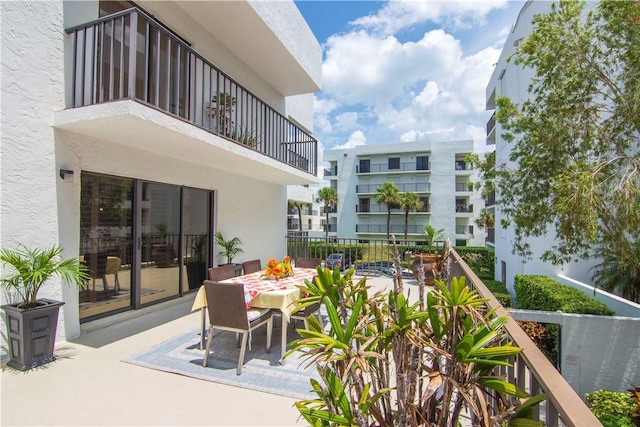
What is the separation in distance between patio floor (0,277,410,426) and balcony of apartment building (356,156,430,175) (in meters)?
32.2

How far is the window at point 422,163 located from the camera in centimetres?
3266

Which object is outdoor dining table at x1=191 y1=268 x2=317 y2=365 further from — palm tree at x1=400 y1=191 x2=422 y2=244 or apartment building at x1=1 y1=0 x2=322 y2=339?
palm tree at x1=400 y1=191 x2=422 y2=244

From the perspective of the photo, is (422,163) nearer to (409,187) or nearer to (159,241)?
(409,187)

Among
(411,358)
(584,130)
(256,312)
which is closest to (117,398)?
(256,312)

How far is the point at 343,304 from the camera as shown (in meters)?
1.81

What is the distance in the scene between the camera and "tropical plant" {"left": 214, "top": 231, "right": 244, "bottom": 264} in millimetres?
7067

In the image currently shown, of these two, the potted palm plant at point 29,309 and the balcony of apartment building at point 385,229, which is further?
the balcony of apartment building at point 385,229

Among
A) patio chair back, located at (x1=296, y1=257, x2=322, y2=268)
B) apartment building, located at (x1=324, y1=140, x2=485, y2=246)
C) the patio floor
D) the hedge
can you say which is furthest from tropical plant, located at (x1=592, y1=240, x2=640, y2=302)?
apartment building, located at (x1=324, y1=140, x2=485, y2=246)

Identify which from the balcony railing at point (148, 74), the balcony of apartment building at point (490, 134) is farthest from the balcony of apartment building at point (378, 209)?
the balcony railing at point (148, 74)

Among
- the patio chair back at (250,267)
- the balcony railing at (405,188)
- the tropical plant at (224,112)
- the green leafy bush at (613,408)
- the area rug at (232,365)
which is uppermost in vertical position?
the balcony railing at (405,188)

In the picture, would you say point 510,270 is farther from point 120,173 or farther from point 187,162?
point 120,173

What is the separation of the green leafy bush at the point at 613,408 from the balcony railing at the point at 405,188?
30.1 m

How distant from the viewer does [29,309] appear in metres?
3.30

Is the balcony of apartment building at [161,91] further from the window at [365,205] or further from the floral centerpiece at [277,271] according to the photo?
the window at [365,205]
